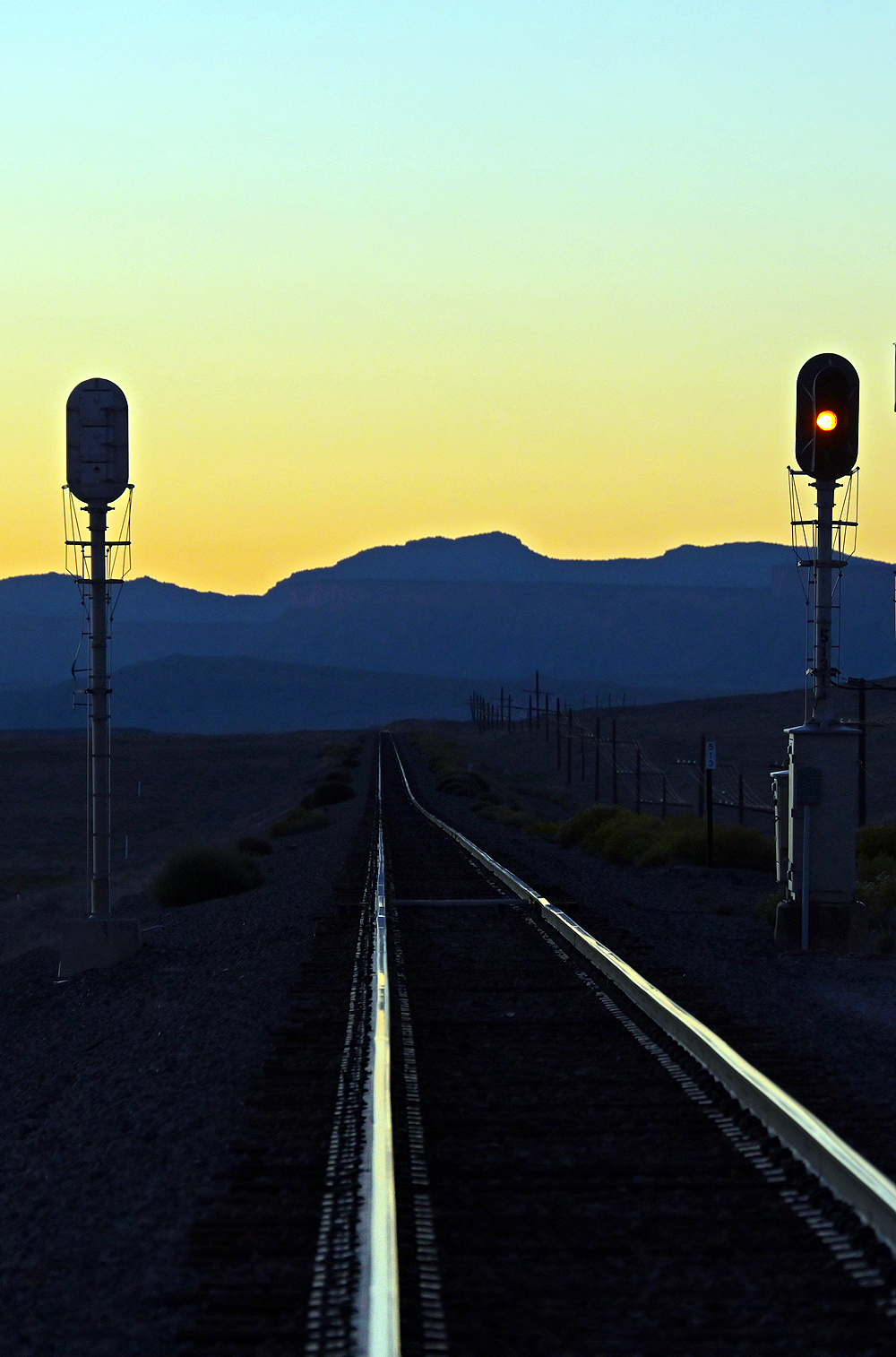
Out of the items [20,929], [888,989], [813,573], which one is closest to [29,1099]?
[888,989]

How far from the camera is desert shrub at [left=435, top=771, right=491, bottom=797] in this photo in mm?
57250

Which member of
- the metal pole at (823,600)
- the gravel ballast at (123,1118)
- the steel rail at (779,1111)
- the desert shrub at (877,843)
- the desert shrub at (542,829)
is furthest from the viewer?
the desert shrub at (542,829)

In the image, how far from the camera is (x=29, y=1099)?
959 centimetres

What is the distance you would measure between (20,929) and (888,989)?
20828 mm

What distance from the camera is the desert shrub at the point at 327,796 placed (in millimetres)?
55219

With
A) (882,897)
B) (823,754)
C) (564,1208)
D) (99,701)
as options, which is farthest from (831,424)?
(564,1208)

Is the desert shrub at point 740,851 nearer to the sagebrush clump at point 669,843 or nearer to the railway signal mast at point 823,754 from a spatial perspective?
the sagebrush clump at point 669,843

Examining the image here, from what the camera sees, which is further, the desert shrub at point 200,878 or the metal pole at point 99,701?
the desert shrub at point 200,878

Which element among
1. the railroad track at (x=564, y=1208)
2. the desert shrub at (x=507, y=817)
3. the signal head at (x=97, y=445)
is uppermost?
the signal head at (x=97, y=445)

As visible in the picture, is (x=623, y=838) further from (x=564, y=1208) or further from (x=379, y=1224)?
(x=379, y=1224)

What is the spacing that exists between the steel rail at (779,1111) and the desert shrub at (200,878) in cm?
1422

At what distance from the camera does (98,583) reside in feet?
49.9

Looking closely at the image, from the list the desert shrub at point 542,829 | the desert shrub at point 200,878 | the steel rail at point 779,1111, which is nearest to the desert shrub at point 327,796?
the desert shrub at point 542,829

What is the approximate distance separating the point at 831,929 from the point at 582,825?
19158mm
